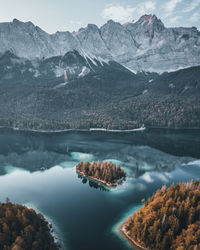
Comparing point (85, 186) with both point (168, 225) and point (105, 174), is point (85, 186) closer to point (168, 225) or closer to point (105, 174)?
point (105, 174)

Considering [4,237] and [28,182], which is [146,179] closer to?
[28,182]

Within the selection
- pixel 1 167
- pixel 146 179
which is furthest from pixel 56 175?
pixel 146 179

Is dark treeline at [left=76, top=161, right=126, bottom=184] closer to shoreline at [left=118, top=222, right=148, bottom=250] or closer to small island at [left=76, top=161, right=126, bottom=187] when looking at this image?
small island at [left=76, top=161, right=126, bottom=187]

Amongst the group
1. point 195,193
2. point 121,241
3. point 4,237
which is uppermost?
point 195,193

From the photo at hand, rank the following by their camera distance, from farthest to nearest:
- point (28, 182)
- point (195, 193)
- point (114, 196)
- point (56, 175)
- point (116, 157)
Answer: point (116, 157) → point (56, 175) → point (28, 182) → point (114, 196) → point (195, 193)

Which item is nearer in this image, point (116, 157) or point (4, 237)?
point (4, 237)

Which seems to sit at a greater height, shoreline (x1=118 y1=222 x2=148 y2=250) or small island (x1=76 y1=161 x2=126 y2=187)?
small island (x1=76 y1=161 x2=126 y2=187)

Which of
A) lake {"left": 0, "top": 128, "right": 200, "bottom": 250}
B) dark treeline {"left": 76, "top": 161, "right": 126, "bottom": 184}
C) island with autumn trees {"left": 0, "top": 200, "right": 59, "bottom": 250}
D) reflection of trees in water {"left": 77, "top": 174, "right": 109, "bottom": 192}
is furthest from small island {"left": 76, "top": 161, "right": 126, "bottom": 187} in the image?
island with autumn trees {"left": 0, "top": 200, "right": 59, "bottom": 250}

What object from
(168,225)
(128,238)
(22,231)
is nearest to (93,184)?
(128,238)
